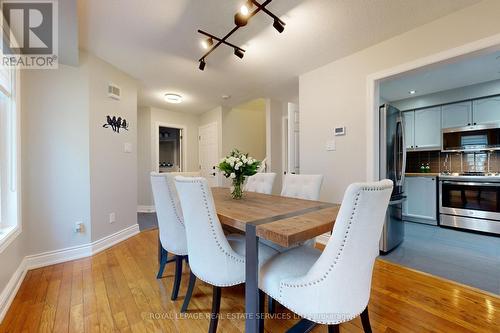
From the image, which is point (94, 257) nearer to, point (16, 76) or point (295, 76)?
point (16, 76)

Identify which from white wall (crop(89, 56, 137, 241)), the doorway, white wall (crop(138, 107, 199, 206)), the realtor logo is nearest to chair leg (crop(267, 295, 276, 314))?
white wall (crop(89, 56, 137, 241))

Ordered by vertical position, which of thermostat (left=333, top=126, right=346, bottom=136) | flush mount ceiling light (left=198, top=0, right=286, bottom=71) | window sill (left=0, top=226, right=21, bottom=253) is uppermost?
flush mount ceiling light (left=198, top=0, right=286, bottom=71)

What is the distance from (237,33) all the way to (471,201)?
4.27 meters

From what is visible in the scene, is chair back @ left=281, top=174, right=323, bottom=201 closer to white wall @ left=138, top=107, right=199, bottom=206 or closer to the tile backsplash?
the tile backsplash

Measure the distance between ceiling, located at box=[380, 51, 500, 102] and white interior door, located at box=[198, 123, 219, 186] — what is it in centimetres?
351

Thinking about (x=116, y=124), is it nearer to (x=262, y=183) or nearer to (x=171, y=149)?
(x=262, y=183)

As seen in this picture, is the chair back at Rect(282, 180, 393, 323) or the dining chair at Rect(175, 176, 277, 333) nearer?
the chair back at Rect(282, 180, 393, 323)

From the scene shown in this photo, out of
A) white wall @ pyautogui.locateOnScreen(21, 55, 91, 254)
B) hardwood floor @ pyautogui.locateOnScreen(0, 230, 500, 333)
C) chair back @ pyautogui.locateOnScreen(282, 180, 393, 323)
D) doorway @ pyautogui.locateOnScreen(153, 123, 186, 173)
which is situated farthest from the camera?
doorway @ pyautogui.locateOnScreen(153, 123, 186, 173)

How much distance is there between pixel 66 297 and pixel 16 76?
203 centimetres

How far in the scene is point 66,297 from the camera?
1.77 meters

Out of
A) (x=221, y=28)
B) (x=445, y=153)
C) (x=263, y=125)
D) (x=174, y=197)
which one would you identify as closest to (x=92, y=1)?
(x=221, y=28)

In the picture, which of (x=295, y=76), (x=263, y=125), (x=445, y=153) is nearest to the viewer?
(x=295, y=76)

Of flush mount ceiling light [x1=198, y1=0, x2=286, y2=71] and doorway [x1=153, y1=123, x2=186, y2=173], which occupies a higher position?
flush mount ceiling light [x1=198, y1=0, x2=286, y2=71]

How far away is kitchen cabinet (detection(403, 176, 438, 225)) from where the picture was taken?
3875mm
